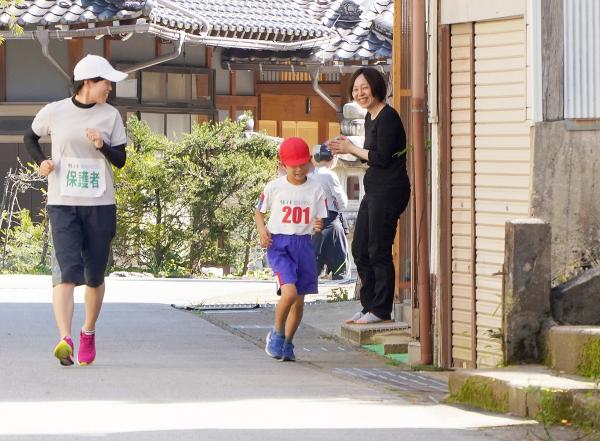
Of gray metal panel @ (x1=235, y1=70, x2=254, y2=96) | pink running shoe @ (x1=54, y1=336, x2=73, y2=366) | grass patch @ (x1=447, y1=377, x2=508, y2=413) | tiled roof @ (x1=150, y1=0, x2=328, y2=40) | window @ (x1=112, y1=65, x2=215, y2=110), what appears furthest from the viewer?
gray metal panel @ (x1=235, y1=70, x2=254, y2=96)

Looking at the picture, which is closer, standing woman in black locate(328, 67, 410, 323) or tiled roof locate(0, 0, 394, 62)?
standing woman in black locate(328, 67, 410, 323)

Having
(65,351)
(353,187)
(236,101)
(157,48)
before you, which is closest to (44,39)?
(157,48)

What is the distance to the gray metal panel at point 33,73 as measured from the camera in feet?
74.1

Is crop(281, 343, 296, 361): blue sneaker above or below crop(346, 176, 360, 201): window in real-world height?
below

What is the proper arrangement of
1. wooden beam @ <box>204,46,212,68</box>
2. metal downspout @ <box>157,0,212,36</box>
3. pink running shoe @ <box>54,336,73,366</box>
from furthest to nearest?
wooden beam @ <box>204,46,212,68</box>
metal downspout @ <box>157,0,212,36</box>
pink running shoe @ <box>54,336,73,366</box>

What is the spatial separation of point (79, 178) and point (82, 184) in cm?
4

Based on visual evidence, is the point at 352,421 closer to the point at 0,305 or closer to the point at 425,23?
the point at 425,23

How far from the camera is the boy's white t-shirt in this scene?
10164 millimetres

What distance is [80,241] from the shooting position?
1018 cm

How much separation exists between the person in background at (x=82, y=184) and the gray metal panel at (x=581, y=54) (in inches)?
111

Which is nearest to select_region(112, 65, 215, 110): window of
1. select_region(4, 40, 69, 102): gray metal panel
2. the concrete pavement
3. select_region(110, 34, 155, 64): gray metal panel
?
select_region(110, 34, 155, 64): gray metal panel

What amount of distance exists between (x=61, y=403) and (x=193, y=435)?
1.22 meters

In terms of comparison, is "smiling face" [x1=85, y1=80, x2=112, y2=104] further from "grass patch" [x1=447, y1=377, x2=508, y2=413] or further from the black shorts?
"grass patch" [x1=447, y1=377, x2=508, y2=413]

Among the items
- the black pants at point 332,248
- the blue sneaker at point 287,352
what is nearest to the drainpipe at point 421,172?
the blue sneaker at point 287,352
